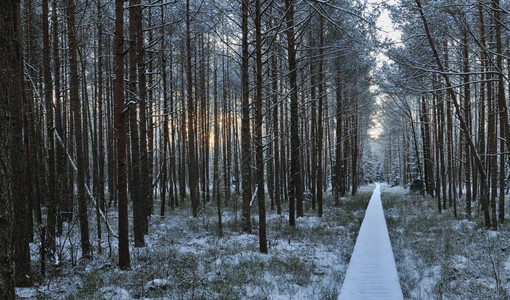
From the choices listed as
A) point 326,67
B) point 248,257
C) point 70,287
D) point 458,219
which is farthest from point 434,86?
point 70,287

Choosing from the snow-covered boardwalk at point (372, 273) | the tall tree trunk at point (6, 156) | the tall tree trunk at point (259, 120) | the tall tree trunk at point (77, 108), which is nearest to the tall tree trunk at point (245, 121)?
the tall tree trunk at point (259, 120)

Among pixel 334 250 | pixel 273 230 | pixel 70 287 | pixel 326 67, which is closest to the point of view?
pixel 70 287

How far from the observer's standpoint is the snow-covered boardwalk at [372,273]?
520cm

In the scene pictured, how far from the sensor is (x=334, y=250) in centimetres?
812

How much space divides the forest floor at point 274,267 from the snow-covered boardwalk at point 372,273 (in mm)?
218

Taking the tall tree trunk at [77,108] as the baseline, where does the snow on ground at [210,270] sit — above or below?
below

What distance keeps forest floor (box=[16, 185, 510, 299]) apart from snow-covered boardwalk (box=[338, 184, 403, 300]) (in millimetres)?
218

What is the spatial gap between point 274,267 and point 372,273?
6.25 feet

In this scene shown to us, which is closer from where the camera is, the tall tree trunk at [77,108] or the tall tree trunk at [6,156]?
the tall tree trunk at [6,156]

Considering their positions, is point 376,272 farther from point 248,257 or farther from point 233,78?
point 233,78

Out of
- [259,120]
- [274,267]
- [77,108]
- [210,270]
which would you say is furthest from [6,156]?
[77,108]

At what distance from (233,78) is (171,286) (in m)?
16.5

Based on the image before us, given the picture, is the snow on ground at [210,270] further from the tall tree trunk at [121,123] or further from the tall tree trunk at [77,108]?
the tall tree trunk at [121,123]

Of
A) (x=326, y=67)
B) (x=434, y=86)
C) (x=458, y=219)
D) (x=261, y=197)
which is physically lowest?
(x=458, y=219)
